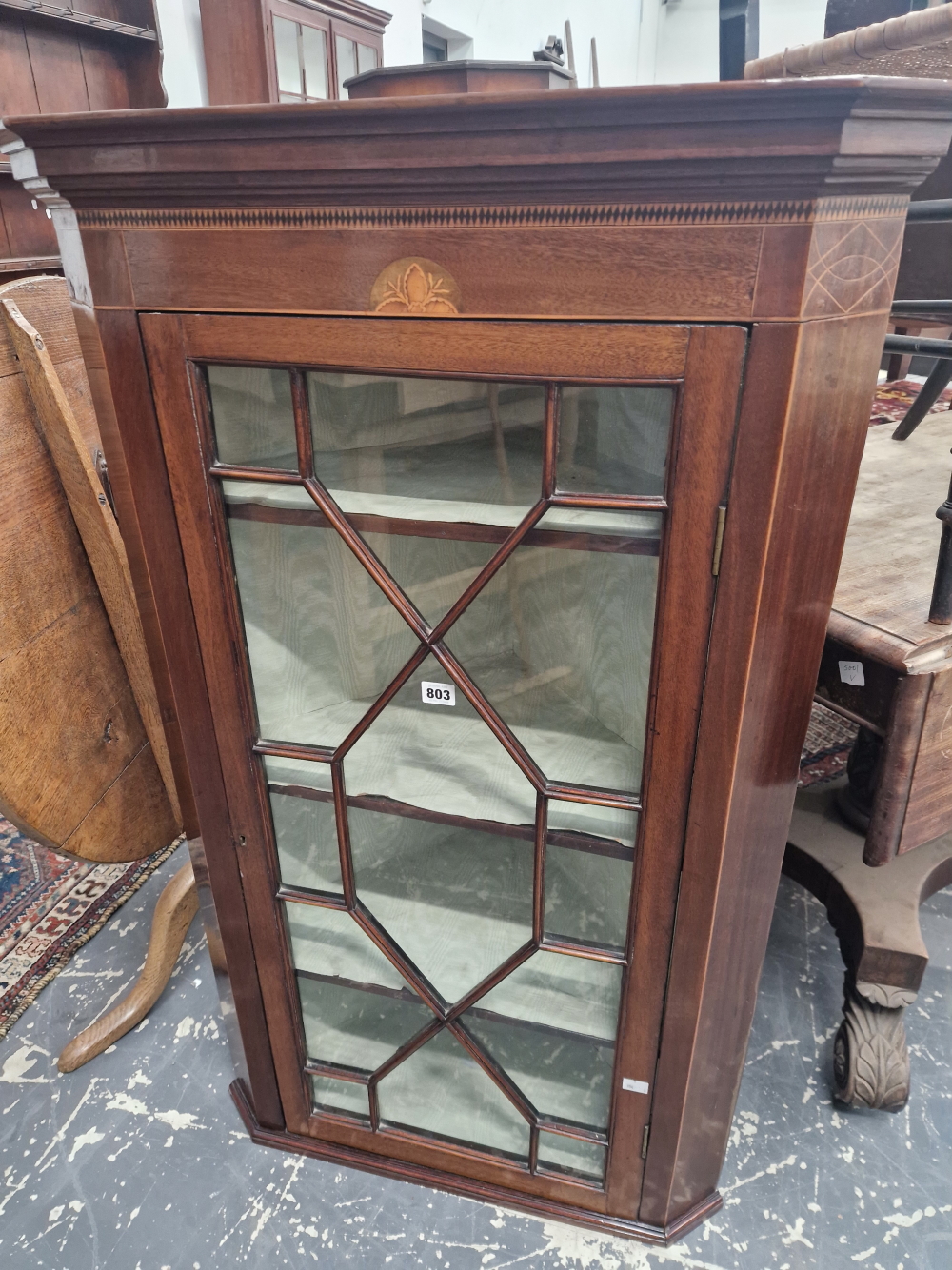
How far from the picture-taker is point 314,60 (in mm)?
2594

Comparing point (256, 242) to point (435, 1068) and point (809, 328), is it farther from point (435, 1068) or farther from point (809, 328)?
point (435, 1068)

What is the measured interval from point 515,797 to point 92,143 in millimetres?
637

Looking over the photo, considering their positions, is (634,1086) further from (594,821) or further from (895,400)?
(895,400)

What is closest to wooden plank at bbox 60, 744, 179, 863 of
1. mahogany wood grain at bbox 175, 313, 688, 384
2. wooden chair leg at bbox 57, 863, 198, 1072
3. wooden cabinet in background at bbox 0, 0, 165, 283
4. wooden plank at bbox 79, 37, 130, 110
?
wooden chair leg at bbox 57, 863, 198, 1072

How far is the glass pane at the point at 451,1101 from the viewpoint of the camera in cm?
101

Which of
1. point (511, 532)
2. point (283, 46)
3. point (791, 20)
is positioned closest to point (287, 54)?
point (283, 46)

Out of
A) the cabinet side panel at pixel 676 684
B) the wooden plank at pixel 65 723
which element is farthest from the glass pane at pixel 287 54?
the cabinet side panel at pixel 676 684

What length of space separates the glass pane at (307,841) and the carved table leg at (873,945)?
0.72m

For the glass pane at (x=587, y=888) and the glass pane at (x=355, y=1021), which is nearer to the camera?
the glass pane at (x=587, y=888)

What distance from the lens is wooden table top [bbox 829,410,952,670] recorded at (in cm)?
90

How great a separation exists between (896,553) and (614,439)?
73 centimetres

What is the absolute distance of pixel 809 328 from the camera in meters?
0.54

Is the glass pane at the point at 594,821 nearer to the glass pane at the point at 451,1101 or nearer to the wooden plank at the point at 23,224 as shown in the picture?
the glass pane at the point at 451,1101

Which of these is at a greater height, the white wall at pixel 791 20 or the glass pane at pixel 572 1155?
the white wall at pixel 791 20
